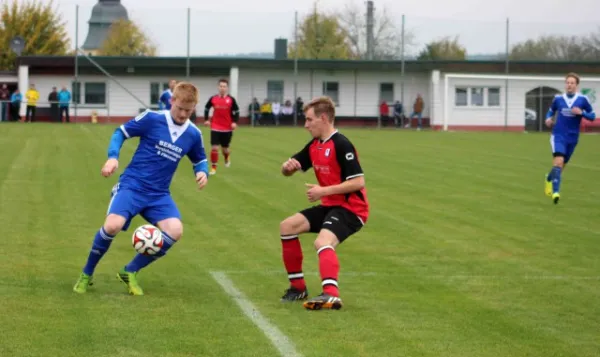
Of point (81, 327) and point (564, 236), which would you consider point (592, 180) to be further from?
point (81, 327)

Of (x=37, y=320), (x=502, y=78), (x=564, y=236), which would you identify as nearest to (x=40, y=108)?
(x=502, y=78)

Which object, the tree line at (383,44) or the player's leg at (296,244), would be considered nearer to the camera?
the player's leg at (296,244)

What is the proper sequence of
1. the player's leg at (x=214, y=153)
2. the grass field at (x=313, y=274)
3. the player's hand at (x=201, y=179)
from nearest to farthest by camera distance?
1. the grass field at (x=313, y=274)
2. the player's hand at (x=201, y=179)
3. the player's leg at (x=214, y=153)

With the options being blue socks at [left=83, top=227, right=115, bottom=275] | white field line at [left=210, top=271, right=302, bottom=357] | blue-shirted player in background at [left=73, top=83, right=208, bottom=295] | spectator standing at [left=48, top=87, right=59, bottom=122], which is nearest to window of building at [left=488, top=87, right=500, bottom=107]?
spectator standing at [left=48, top=87, right=59, bottom=122]

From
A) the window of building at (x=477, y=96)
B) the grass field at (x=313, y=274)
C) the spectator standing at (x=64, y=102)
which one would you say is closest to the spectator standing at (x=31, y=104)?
the spectator standing at (x=64, y=102)

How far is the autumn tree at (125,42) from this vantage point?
71312mm

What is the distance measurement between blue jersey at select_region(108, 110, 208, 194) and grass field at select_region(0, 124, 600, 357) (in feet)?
3.02

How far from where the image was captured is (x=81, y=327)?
24.1ft

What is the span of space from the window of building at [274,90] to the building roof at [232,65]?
1.09 metres

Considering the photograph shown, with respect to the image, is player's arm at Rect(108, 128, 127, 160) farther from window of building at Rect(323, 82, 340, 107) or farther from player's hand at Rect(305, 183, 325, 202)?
window of building at Rect(323, 82, 340, 107)

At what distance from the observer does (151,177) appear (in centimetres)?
886

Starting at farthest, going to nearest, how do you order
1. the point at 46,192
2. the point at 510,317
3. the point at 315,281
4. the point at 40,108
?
the point at 40,108, the point at 46,192, the point at 315,281, the point at 510,317

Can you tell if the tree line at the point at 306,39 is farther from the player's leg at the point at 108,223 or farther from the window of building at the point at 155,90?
the player's leg at the point at 108,223

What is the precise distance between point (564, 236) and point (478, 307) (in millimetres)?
4956
